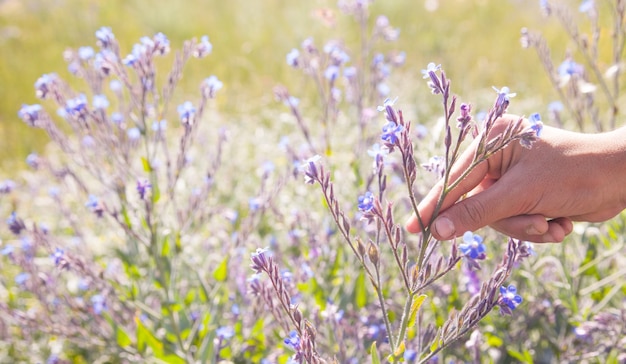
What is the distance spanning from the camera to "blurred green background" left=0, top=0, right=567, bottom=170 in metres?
6.98

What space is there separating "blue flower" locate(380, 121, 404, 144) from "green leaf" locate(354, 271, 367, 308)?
4.51ft

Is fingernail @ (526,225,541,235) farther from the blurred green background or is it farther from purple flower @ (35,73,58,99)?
the blurred green background

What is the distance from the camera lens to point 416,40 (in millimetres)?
7980

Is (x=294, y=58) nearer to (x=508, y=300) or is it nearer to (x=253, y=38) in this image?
(x=508, y=300)

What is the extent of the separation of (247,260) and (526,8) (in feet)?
27.7

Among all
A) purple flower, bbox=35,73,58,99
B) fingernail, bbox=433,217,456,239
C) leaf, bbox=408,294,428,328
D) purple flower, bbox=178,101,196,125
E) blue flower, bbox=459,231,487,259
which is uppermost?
purple flower, bbox=35,73,58,99

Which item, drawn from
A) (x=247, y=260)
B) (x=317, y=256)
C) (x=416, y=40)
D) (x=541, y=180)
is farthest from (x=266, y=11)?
(x=541, y=180)

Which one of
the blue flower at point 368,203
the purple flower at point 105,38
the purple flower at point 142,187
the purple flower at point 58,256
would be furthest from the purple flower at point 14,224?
the blue flower at point 368,203

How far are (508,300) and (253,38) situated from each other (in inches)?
304

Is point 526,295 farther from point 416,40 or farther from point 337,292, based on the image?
point 416,40

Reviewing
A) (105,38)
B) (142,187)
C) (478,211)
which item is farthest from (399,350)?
(105,38)

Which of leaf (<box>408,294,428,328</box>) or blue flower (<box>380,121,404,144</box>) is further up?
blue flower (<box>380,121,404,144</box>)

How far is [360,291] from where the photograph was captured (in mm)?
2551

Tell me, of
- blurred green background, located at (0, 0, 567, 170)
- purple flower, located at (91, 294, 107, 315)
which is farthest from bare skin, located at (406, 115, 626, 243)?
blurred green background, located at (0, 0, 567, 170)
